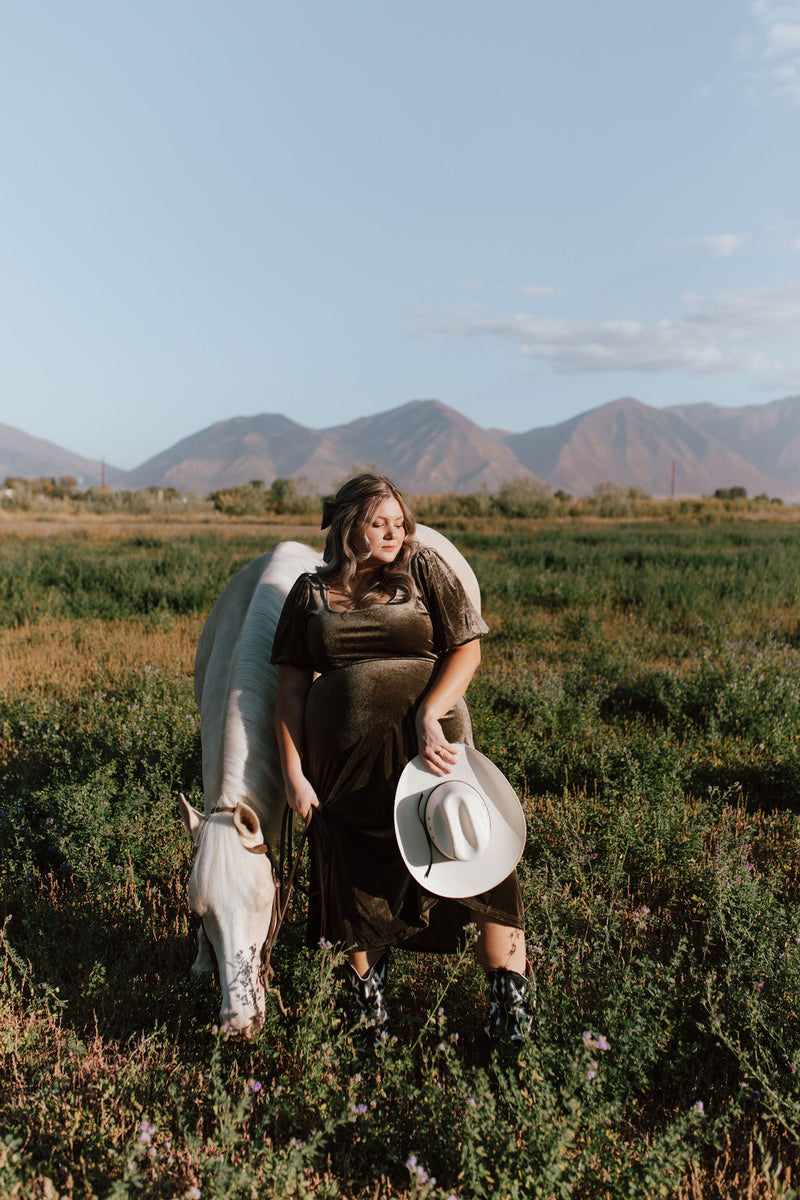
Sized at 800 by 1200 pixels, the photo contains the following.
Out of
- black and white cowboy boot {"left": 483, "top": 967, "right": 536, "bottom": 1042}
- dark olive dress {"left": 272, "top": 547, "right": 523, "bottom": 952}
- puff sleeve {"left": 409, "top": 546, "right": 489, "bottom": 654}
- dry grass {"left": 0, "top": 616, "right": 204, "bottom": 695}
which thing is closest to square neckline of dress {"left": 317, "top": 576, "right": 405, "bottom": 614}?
dark olive dress {"left": 272, "top": 547, "right": 523, "bottom": 952}

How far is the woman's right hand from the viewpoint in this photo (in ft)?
8.18

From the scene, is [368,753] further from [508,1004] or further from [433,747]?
[508,1004]

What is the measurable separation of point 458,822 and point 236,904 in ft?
2.40

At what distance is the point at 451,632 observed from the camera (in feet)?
8.61

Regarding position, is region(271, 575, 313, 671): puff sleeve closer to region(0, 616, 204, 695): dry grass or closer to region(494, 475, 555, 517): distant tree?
region(0, 616, 204, 695): dry grass

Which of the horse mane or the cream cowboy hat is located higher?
the horse mane

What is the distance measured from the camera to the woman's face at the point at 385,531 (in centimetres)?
262

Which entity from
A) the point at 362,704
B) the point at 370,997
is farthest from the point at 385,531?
the point at 370,997

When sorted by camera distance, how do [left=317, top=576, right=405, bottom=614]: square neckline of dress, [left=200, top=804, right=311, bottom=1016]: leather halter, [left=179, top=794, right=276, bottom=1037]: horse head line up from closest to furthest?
[left=179, top=794, right=276, bottom=1037]: horse head, [left=200, top=804, right=311, bottom=1016]: leather halter, [left=317, top=576, right=405, bottom=614]: square neckline of dress

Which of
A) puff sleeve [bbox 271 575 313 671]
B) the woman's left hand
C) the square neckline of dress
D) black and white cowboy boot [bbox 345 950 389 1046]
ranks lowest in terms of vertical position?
black and white cowboy boot [bbox 345 950 389 1046]

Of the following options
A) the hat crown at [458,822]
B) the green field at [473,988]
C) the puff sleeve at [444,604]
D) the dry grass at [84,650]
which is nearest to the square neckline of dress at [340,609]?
the puff sleeve at [444,604]

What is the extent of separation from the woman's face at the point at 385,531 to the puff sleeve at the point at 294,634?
0.92ft

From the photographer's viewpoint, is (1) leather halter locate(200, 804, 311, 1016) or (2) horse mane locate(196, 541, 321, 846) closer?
(1) leather halter locate(200, 804, 311, 1016)

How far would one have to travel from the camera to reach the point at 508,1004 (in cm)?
Result: 251
